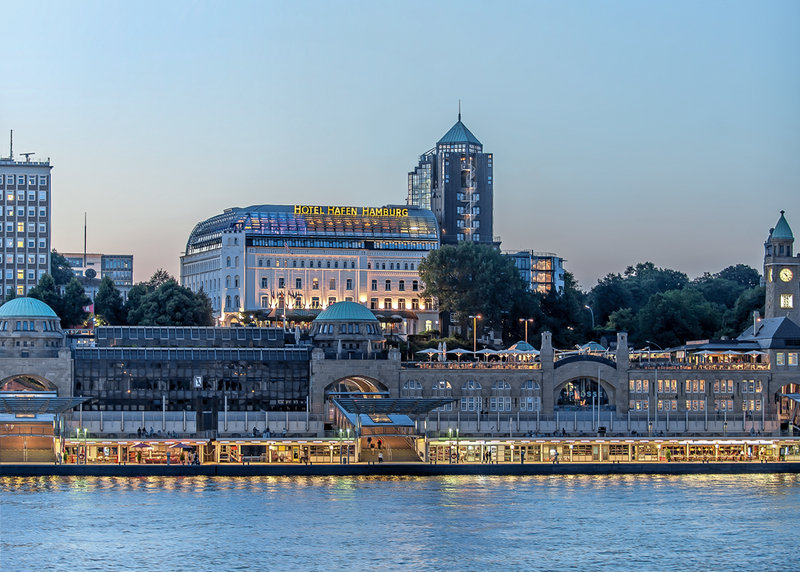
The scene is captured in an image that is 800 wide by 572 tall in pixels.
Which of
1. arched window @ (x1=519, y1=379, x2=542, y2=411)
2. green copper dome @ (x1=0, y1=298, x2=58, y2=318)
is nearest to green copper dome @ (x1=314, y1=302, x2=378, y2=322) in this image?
arched window @ (x1=519, y1=379, x2=542, y2=411)

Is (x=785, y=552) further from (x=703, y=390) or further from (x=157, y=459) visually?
(x=703, y=390)

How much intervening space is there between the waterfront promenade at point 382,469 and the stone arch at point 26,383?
3009cm

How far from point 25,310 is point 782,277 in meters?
84.9

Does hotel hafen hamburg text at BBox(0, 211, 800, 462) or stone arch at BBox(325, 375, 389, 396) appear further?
stone arch at BBox(325, 375, 389, 396)

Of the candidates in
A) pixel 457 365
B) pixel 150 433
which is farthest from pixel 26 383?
pixel 457 365

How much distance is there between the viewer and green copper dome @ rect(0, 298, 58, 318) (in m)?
177

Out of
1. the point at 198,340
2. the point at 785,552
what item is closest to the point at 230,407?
the point at 198,340

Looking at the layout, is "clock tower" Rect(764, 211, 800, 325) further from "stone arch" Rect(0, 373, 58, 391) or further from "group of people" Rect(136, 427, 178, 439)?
"stone arch" Rect(0, 373, 58, 391)

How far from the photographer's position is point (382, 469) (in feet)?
475

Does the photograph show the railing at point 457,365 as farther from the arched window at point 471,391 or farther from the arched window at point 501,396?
the arched window at point 501,396

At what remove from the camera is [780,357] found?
597 ft

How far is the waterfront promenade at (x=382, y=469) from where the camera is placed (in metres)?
143

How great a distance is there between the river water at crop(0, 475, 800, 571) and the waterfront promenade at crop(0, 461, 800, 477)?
2091mm

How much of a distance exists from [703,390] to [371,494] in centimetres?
5903
